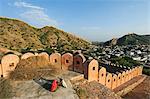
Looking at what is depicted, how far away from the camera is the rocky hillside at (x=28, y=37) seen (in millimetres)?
54494

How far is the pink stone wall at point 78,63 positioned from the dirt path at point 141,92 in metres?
6.60

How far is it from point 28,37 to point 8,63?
5000 centimetres

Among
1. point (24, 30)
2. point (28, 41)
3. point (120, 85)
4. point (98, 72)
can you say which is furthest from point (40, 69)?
point (24, 30)

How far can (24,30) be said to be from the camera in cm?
7088

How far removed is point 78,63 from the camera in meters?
17.7

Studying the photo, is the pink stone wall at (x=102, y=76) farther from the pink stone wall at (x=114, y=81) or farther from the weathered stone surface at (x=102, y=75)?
the pink stone wall at (x=114, y=81)

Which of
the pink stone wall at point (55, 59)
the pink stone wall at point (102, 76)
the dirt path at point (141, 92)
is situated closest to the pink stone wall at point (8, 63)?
the pink stone wall at point (55, 59)

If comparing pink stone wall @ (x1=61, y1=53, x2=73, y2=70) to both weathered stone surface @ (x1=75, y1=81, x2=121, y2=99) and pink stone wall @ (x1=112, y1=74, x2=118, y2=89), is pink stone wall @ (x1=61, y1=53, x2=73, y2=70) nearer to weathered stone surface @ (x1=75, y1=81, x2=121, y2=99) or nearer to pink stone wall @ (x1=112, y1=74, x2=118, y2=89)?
weathered stone surface @ (x1=75, y1=81, x2=121, y2=99)

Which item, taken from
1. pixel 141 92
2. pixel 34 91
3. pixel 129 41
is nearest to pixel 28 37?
pixel 141 92

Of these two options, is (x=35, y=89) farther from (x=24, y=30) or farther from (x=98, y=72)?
(x=24, y=30)

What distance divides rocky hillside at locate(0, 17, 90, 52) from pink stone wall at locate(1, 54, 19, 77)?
32.3 metres

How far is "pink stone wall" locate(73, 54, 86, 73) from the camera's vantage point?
17.4m

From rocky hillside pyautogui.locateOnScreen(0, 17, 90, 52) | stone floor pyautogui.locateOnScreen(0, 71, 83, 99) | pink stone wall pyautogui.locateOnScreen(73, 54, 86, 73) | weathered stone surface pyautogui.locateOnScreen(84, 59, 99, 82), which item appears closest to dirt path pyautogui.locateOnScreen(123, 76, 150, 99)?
weathered stone surface pyautogui.locateOnScreen(84, 59, 99, 82)

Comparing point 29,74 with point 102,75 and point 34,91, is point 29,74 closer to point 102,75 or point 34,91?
point 34,91
